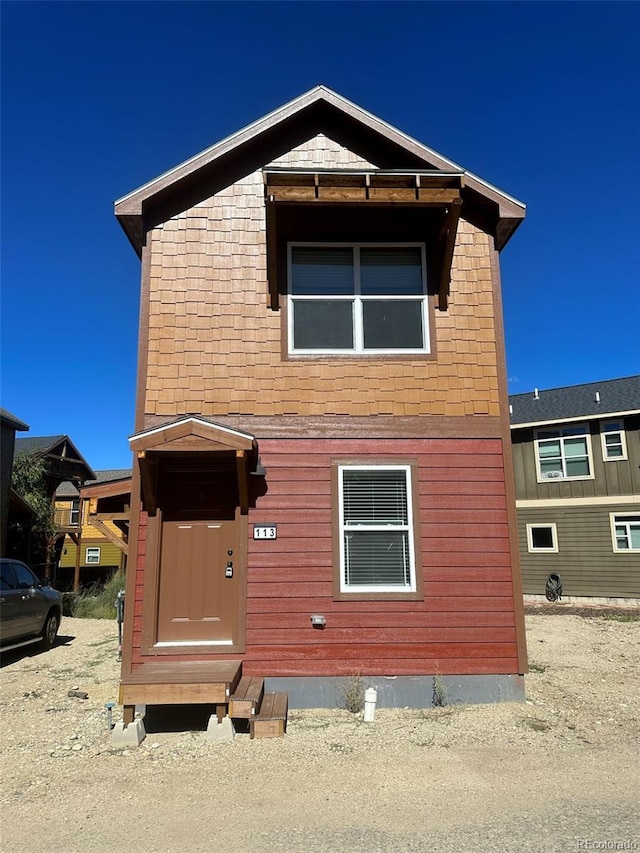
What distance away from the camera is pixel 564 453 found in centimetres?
1895

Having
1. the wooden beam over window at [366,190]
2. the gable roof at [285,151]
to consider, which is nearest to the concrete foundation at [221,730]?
the wooden beam over window at [366,190]

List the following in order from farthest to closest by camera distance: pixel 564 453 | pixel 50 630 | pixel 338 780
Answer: pixel 564 453 → pixel 50 630 → pixel 338 780

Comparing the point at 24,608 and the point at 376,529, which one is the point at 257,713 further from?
the point at 24,608

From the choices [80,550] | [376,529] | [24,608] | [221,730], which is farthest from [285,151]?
[80,550]

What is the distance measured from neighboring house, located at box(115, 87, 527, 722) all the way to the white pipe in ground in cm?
39

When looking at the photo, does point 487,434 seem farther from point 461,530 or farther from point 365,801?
point 365,801

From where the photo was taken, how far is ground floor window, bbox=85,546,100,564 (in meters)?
27.6

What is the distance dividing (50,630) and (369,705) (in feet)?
A: 23.7

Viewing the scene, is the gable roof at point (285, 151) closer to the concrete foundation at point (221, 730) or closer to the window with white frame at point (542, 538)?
the concrete foundation at point (221, 730)

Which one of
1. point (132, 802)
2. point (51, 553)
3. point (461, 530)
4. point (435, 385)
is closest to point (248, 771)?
point (132, 802)

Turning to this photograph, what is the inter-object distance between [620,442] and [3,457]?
19189 millimetres

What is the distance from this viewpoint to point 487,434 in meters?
7.15

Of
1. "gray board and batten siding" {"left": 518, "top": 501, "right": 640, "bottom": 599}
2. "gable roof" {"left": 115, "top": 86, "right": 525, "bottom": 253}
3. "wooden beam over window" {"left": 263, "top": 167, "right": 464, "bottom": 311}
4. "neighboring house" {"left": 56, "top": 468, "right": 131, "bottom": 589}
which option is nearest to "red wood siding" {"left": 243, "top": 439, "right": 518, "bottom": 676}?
"wooden beam over window" {"left": 263, "top": 167, "right": 464, "bottom": 311}

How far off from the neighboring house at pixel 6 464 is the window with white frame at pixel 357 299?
1340cm
